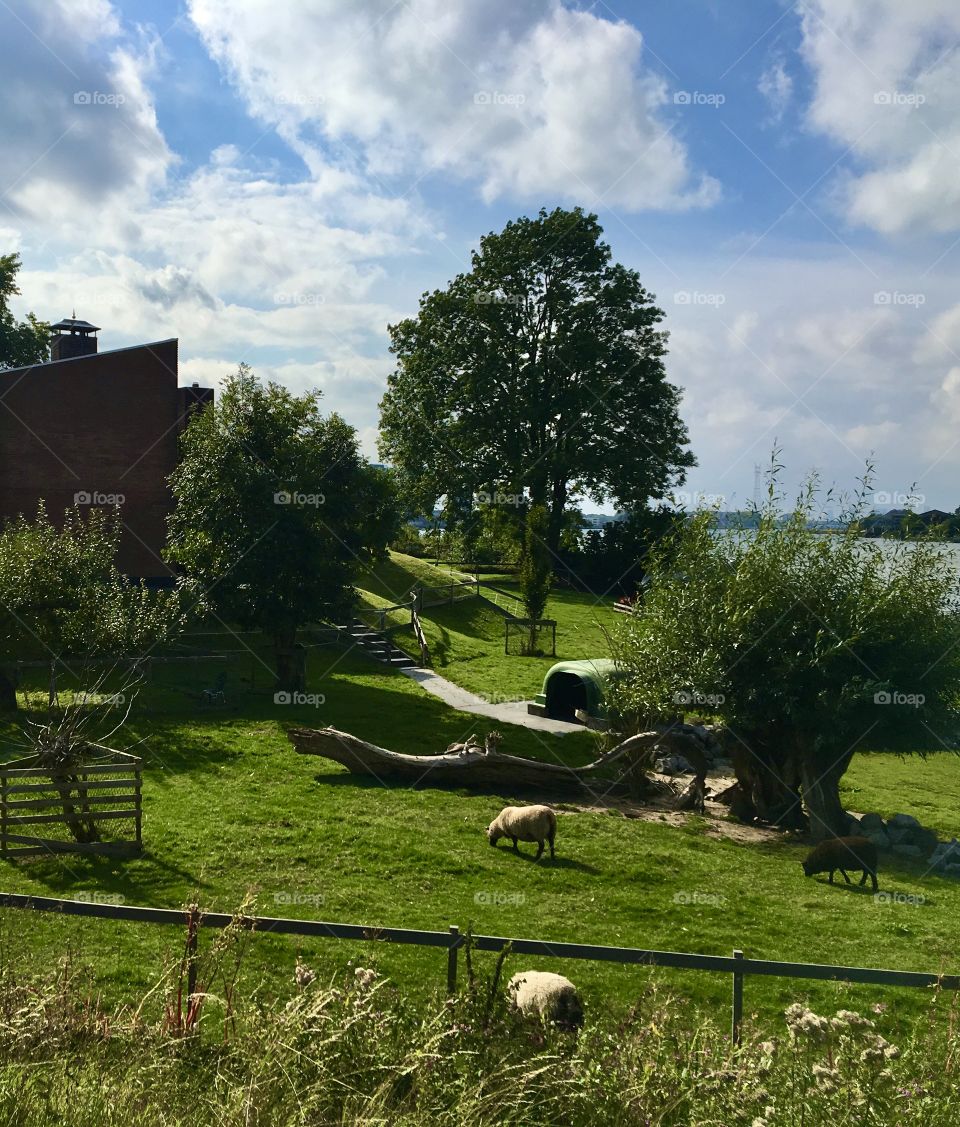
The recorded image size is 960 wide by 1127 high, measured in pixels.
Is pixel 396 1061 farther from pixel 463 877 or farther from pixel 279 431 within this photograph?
pixel 279 431

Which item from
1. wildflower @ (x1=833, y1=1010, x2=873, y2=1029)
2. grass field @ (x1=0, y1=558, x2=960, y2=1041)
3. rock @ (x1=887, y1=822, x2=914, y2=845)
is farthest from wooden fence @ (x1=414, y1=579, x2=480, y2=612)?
wildflower @ (x1=833, y1=1010, x2=873, y2=1029)

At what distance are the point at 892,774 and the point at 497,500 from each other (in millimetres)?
27748

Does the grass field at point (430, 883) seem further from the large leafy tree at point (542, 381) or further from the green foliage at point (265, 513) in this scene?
the large leafy tree at point (542, 381)

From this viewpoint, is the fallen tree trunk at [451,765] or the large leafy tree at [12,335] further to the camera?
the large leafy tree at [12,335]

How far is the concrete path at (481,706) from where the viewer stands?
2895cm

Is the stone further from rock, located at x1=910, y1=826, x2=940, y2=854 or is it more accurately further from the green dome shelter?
the green dome shelter

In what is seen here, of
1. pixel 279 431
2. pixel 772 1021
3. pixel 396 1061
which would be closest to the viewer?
pixel 396 1061

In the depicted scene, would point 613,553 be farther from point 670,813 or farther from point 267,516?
point 670,813

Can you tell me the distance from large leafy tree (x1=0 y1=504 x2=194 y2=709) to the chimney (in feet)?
63.9

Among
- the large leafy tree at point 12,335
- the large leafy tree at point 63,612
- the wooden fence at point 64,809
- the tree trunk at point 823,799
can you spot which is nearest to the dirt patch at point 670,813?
the tree trunk at point 823,799

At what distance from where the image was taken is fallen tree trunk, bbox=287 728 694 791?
22.2 metres

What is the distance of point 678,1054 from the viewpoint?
760 centimetres

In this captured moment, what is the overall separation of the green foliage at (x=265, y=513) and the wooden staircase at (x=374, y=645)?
17.2 ft

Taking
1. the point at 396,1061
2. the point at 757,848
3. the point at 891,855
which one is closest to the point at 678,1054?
the point at 396,1061
